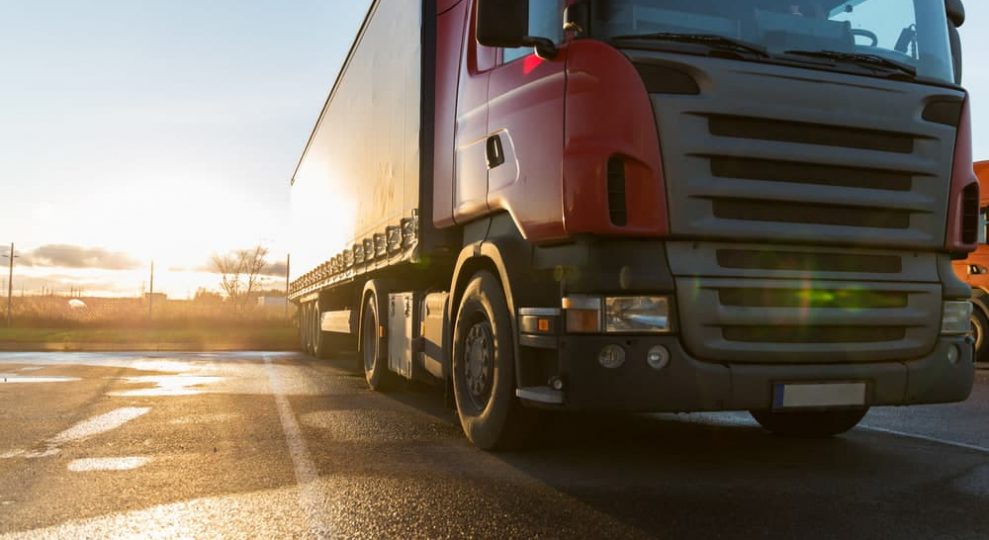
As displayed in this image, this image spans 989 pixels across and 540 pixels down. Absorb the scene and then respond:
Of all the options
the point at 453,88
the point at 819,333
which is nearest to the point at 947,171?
the point at 819,333

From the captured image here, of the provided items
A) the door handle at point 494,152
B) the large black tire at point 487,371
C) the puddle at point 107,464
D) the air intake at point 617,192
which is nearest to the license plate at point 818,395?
the air intake at point 617,192

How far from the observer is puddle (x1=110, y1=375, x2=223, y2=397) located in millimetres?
9734

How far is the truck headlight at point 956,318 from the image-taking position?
200 inches

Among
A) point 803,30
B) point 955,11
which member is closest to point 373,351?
point 803,30

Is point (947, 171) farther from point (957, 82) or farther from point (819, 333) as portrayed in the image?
point (819, 333)

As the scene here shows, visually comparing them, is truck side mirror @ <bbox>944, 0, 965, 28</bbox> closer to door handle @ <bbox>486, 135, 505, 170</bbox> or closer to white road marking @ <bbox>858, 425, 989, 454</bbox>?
white road marking @ <bbox>858, 425, 989, 454</bbox>

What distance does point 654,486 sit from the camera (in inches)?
178

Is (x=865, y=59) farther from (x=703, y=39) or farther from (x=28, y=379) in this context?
(x=28, y=379)

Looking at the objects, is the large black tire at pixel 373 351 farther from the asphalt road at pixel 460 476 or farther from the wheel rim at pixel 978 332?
the wheel rim at pixel 978 332

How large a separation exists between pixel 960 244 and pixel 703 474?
2.06 metres

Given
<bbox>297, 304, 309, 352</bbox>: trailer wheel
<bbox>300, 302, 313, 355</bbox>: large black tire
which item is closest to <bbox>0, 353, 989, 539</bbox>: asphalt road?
<bbox>300, 302, 313, 355</bbox>: large black tire

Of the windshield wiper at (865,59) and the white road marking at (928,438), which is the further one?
the white road marking at (928,438)

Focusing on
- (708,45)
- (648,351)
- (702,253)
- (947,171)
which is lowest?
Result: (648,351)

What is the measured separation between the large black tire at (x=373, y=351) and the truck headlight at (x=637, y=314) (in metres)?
4.88
